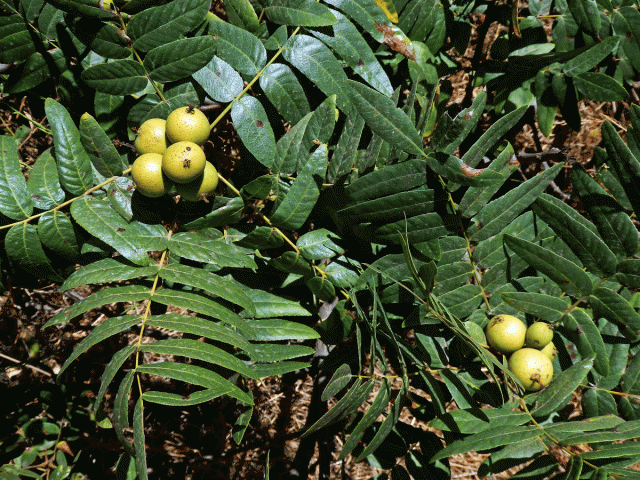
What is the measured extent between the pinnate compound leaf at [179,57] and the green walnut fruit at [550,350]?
1474 millimetres

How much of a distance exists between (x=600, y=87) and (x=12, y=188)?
219 centimetres

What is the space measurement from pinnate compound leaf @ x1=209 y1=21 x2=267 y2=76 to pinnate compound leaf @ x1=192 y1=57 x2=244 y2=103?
24 millimetres

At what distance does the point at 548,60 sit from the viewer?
1.87 meters

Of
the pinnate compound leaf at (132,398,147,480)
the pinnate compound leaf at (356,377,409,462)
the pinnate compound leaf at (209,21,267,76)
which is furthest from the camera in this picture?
the pinnate compound leaf at (209,21,267,76)

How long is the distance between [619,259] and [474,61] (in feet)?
4.94

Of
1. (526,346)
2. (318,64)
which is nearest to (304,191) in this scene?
(318,64)

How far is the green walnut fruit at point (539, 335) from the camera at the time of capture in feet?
4.81

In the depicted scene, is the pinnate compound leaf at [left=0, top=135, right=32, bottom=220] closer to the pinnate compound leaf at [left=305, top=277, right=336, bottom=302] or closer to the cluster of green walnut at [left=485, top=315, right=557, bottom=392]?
the pinnate compound leaf at [left=305, top=277, right=336, bottom=302]

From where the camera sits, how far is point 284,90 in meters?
1.57

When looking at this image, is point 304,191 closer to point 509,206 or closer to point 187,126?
point 187,126

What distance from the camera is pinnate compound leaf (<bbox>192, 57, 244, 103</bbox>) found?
1537 mm

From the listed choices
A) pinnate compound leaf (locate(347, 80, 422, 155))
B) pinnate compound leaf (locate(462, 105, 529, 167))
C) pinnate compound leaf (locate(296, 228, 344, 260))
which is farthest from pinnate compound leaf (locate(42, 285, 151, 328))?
pinnate compound leaf (locate(462, 105, 529, 167))

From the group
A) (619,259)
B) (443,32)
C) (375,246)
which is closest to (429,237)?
(375,246)

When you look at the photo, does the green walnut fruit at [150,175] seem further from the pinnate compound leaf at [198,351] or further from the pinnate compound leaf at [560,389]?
the pinnate compound leaf at [560,389]
